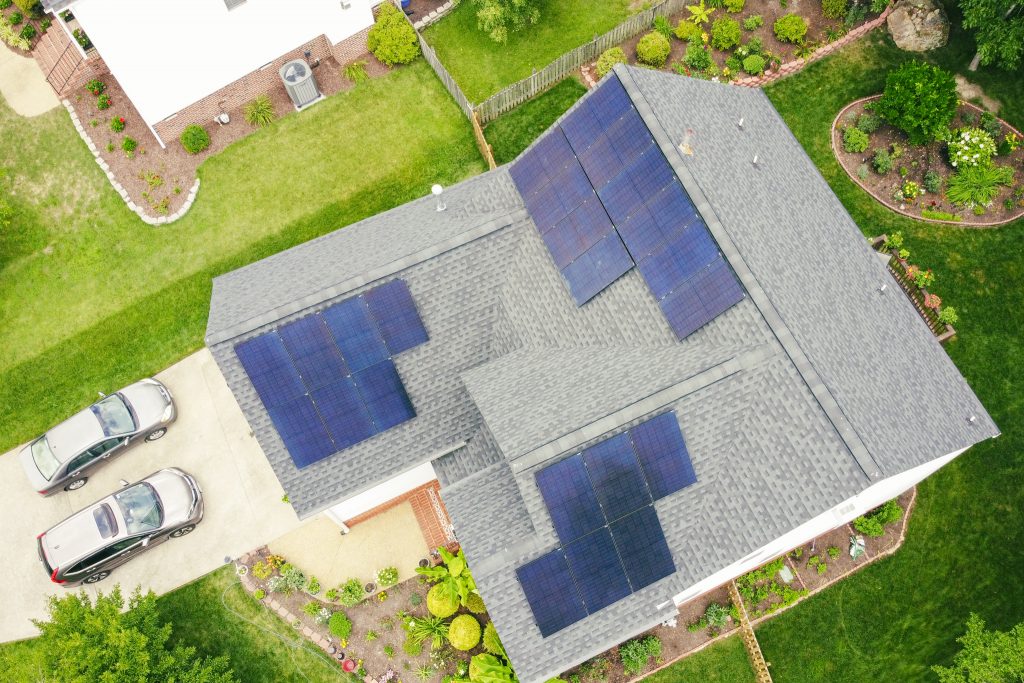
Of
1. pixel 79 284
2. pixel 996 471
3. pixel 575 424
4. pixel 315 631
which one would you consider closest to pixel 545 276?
pixel 575 424

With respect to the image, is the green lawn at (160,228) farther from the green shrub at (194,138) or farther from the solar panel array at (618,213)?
the solar panel array at (618,213)

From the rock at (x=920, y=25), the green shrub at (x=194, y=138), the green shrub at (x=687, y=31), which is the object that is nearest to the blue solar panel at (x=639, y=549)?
the green shrub at (x=687, y=31)

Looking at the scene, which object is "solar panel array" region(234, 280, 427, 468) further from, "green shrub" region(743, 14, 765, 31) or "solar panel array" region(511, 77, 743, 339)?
"green shrub" region(743, 14, 765, 31)

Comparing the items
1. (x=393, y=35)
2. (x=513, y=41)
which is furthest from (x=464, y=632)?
(x=513, y=41)

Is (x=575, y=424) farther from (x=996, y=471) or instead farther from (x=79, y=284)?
(x=79, y=284)

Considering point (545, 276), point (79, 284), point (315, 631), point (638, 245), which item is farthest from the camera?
point (79, 284)

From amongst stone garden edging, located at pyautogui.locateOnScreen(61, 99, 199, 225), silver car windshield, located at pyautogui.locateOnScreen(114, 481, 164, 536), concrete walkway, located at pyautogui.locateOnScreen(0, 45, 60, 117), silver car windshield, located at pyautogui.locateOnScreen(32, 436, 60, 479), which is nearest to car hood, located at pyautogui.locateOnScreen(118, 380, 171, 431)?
silver car windshield, located at pyautogui.locateOnScreen(114, 481, 164, 536)

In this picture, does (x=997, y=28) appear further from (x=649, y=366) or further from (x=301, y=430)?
(x=301, y=430)
